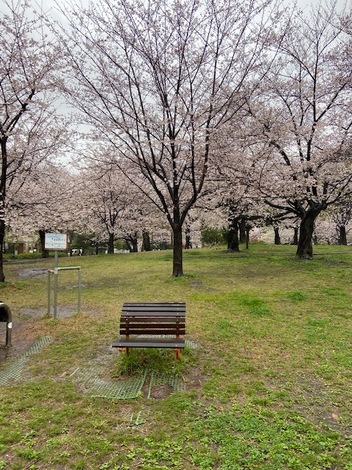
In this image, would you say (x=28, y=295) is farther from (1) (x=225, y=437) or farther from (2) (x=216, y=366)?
(1) (x=225, y=437)

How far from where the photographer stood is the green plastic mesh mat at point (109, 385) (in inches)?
156

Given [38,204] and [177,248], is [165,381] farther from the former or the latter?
[38,204]

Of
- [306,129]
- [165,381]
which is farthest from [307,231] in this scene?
[165,381]

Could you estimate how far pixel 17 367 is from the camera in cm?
486

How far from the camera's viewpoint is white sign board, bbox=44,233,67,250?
6648mm

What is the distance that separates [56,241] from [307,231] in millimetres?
11221

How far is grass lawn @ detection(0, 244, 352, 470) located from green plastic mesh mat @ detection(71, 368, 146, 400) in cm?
8

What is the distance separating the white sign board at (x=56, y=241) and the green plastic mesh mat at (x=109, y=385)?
9.11ft

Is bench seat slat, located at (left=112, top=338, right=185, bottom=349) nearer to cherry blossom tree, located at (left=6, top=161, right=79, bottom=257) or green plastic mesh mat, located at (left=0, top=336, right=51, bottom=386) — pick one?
green plastic mesh mat, located at (left=0, top=336, right=51, bottom=386)

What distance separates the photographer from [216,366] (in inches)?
188

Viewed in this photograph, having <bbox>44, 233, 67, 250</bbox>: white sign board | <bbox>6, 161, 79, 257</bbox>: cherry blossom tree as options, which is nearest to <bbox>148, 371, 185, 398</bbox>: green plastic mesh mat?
<bbox>44, 233, 67, 250</bbox>: white sign board

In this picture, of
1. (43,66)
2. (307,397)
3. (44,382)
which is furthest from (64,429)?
(43,66)

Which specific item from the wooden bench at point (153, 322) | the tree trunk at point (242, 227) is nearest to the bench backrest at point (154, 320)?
the wooden bench at point (153, 322)

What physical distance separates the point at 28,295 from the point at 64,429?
7.60 meters
